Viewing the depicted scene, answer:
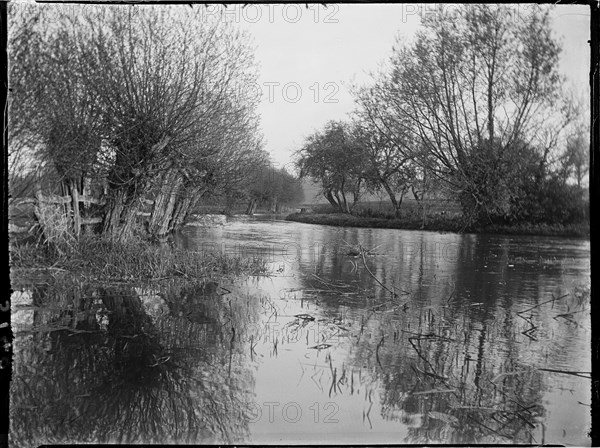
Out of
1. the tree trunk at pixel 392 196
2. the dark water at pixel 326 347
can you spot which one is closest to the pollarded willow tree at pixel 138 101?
the dark water at pixel 326 347

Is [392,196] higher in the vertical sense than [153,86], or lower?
lower

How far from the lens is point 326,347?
177 centimetres

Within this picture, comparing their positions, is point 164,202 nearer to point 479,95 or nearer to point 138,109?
point 138,109

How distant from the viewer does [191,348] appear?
178 cm

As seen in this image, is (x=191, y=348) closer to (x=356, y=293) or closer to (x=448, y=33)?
(x=356, y=293)

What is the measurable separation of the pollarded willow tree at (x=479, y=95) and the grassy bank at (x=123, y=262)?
952 mm

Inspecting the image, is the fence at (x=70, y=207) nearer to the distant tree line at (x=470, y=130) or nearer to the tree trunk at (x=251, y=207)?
the tree trunk at (x=251, y=207)

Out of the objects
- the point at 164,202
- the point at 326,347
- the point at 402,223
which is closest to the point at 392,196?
the point at 402,223

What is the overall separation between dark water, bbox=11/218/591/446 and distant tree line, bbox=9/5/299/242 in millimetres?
226

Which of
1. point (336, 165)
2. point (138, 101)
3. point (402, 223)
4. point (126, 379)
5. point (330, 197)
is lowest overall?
point (126, 379)

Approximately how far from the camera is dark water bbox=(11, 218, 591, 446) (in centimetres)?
168

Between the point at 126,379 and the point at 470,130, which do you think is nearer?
the point at 126,379

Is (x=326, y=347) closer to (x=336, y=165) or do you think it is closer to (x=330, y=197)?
A: (x=330, y=197)

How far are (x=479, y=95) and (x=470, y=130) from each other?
155mm
